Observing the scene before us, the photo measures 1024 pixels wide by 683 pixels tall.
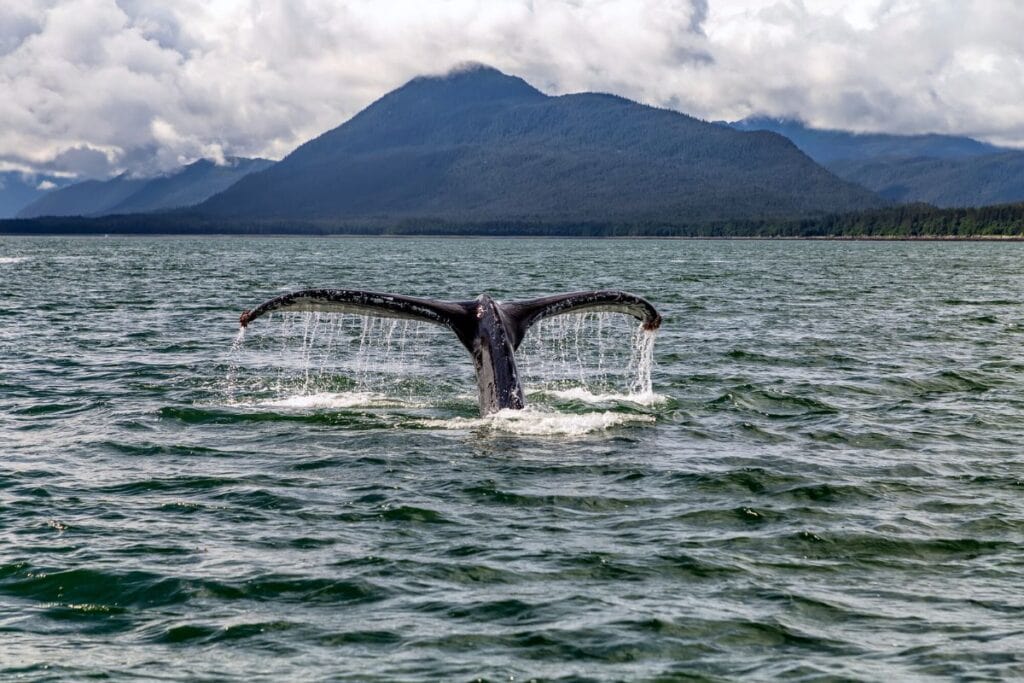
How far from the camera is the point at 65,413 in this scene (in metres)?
16.1

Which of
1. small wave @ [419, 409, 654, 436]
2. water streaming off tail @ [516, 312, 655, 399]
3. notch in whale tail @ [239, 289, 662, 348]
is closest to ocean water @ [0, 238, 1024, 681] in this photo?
small wave @ [419, 409, 654, 436]

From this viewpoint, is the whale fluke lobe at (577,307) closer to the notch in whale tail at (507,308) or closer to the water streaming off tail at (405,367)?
the notch in whale tail at (507,308)

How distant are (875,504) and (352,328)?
66.0ft

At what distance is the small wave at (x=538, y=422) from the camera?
14.7 m

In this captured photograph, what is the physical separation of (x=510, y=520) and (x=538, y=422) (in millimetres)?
4484

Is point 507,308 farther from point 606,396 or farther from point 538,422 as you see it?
point 606,396

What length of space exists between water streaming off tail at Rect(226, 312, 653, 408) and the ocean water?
0.14 m

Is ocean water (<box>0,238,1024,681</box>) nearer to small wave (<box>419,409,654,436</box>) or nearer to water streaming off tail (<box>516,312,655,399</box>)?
small wave (<box>419,409,654,436</box>)

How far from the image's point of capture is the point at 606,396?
705 inches

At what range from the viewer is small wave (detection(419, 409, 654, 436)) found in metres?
14.7

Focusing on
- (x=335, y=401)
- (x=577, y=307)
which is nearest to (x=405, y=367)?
(x=335, y=401)

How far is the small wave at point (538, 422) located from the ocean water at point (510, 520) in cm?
5

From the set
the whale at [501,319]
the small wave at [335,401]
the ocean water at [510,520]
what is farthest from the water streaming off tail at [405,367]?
the whale at [501,319]

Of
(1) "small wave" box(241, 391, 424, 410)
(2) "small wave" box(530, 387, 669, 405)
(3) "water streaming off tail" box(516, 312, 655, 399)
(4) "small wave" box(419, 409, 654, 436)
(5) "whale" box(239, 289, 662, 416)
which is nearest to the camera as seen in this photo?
(5) "whale" box(239, 289, 662, 416)
